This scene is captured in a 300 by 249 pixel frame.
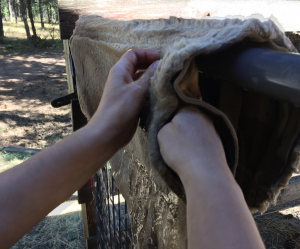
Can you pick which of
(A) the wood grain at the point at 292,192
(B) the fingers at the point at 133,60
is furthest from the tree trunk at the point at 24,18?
(B) the fingers at the point at 133,60

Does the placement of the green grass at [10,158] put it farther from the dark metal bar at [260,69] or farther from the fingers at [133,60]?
the dark metal bar at [260,69]

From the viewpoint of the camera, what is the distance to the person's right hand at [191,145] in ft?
1.55

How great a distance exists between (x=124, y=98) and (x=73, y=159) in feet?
0.57

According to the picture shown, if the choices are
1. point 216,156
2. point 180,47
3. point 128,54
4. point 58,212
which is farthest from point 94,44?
point 58,212

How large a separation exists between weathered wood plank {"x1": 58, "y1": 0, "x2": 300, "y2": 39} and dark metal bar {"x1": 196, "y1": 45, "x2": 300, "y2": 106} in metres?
0.74

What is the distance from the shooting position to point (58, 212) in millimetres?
3457

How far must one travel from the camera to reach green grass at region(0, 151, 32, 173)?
4086 mm

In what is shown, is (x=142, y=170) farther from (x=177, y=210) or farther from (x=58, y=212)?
(x=58, y=212)

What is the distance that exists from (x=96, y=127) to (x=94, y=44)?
56 centimetres

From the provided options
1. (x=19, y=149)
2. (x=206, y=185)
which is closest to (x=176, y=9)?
(x=206, y=185)

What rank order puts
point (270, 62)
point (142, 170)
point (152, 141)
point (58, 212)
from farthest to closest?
point (58, 212) → point (142, 170) → point (152, 141) → point (270, 62)

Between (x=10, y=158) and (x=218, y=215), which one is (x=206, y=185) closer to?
(x=218, y=215)

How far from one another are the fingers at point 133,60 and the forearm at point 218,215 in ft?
0.99

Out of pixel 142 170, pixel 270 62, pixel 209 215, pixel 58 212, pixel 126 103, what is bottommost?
pixel 58 212
